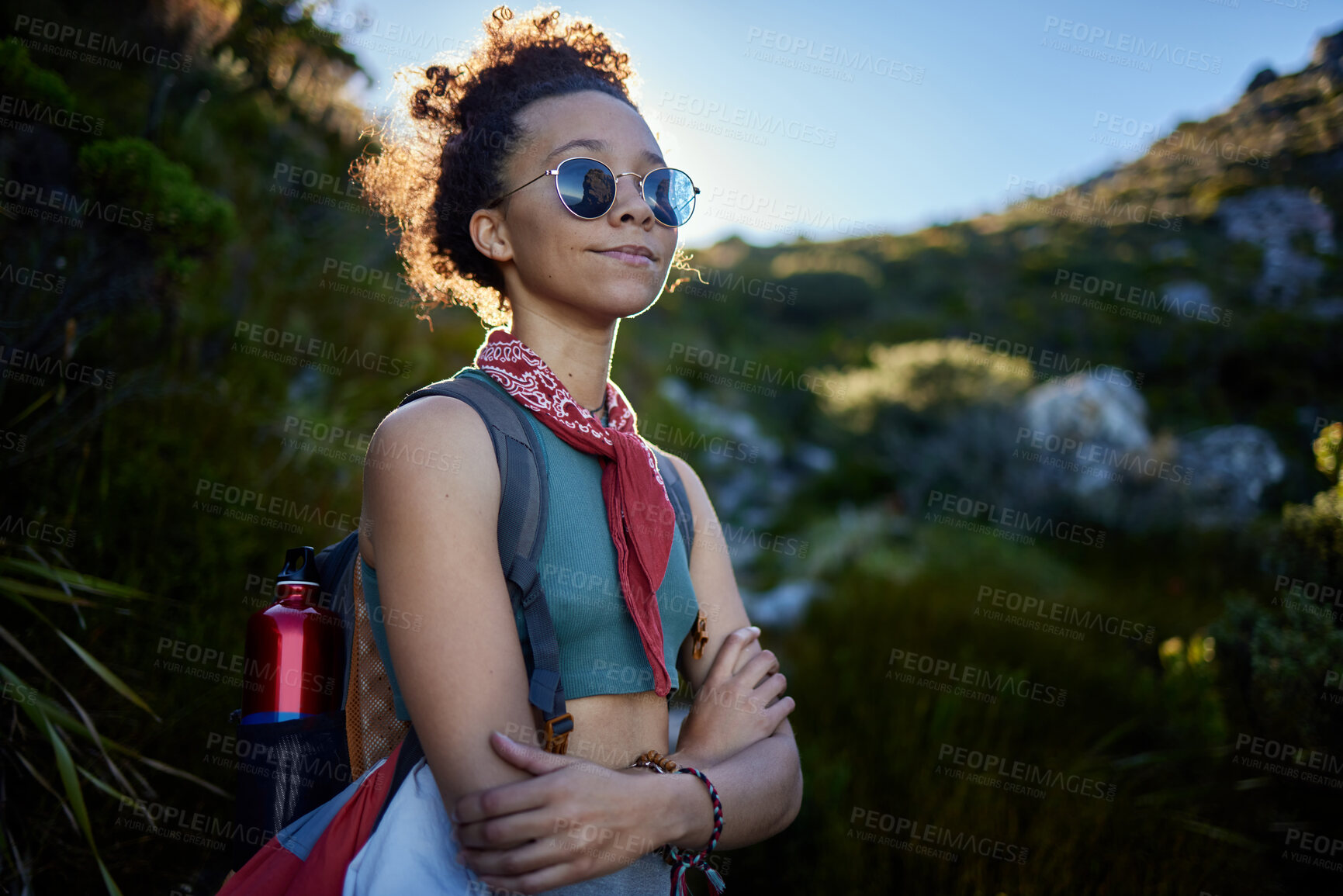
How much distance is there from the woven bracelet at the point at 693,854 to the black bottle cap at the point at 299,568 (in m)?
0.98

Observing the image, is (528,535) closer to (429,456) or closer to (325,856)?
(429,456)

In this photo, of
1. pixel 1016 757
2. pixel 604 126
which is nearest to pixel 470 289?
pixel 604 126

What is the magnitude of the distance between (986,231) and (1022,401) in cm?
2107

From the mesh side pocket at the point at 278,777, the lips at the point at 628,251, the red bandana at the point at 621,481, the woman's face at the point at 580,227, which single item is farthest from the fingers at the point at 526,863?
the lips at the point at 628,251

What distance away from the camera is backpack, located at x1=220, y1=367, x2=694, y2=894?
1443 mm

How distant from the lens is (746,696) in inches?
70.1

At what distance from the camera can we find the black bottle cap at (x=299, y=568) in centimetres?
176

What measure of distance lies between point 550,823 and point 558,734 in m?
0.19

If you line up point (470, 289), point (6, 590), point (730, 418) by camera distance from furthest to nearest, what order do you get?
point (730, 418) < point (6, 590) < point (470, 289)

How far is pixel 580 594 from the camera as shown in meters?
1.54

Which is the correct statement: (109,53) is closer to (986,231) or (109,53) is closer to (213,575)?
(213,575)

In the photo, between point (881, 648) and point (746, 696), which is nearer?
point (746, 696)

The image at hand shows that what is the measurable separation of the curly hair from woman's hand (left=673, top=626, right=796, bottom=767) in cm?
110

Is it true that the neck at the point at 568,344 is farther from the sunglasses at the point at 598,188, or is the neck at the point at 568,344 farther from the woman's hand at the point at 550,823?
the woman's hand at the point at 550,823
